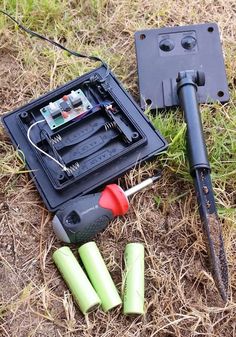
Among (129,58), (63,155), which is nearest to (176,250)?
(63,155)

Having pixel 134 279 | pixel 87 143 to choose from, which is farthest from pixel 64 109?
pixel 134 279

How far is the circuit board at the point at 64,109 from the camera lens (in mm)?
1856

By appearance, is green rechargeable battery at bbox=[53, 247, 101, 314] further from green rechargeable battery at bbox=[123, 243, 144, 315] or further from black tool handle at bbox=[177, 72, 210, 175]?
black tool handle at bbox=[177, 72, 210, 175]

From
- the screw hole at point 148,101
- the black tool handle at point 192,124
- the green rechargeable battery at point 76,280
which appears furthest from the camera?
the screw hole at point 148,101

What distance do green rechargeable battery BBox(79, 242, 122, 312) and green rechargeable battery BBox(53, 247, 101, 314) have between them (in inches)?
0.8

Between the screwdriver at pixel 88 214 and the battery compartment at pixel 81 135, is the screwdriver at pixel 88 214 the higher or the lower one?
the lower one

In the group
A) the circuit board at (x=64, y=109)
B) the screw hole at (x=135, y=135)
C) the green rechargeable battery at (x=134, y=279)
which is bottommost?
the green rechargeable battery at (x=134, y=279)

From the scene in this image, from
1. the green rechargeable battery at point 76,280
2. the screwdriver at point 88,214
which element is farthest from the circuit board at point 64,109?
the green rechargeable battery at point 76,280

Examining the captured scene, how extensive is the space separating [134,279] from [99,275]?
10 centimetres

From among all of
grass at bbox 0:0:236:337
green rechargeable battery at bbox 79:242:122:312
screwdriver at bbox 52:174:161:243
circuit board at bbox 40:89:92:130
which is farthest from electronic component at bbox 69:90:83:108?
green rechargeable battery at bbox 79:242:122:312

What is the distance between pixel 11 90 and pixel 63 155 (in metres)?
0.40

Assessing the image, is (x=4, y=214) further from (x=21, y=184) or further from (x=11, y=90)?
(x=11, y=90)

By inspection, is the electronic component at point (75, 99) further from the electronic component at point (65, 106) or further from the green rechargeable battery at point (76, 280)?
the green rechargeable battery at point (76, 280)

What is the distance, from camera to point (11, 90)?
6.72ft
